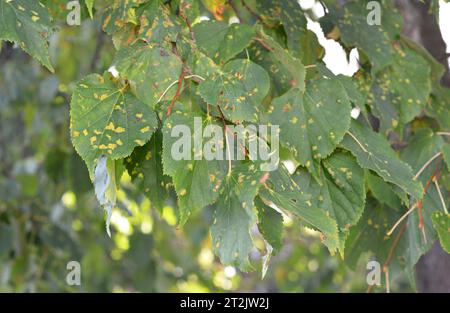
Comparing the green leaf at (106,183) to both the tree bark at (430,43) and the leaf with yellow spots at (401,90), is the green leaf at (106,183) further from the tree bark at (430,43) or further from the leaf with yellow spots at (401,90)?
the tree bark at (430,43)

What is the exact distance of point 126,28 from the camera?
4.07 feet

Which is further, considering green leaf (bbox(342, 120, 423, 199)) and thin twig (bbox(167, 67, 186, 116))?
green leaf (bbox(342, 120, 423, 199))

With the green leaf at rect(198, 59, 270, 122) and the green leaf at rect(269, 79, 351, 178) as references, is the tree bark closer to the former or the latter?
the green leaf at rect(269, 79, 351, 178)

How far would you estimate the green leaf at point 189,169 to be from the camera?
1.00 meters

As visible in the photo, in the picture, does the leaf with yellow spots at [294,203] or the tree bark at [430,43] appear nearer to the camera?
the leaf with yellow spots at [294,203]

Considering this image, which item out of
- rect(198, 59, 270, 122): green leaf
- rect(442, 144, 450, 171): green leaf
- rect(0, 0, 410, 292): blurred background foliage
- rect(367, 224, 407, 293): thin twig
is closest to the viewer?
rect(198, 59, 270, 122): green leaf

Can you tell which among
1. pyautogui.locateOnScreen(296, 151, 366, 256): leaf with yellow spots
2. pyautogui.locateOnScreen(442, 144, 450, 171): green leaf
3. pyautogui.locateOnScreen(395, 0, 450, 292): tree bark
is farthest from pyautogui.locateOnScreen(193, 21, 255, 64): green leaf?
pyautogui.locateOnScreen(395, 0, 450, 292): tree bark

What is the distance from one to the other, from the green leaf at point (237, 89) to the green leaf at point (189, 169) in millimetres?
56

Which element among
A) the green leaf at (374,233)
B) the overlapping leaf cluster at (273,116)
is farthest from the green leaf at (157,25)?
the green leaf at (374,233)

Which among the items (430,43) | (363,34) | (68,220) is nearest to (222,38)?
(363,34)

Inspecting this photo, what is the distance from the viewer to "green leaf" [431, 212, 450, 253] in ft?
4.11
